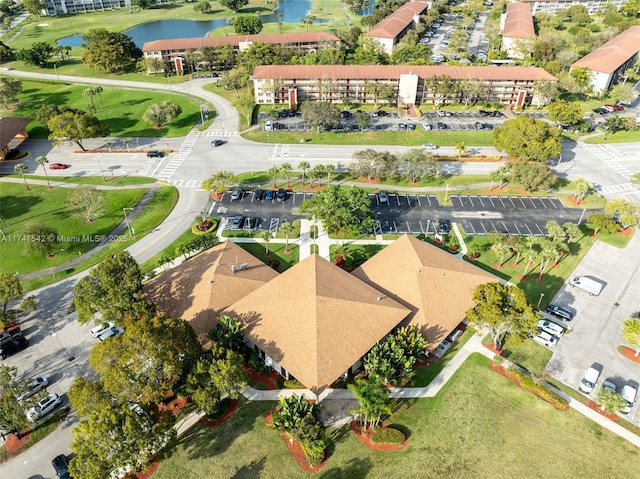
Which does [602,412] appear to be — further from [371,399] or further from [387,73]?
[387,73]

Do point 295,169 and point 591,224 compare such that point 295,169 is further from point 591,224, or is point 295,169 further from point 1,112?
point 1,112

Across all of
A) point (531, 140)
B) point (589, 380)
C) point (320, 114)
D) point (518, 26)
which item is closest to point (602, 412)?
point (589, 380)

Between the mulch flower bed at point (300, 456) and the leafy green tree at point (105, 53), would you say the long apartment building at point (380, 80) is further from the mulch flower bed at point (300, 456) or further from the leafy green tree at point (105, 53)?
the mulch flower bed at point (300, 456)

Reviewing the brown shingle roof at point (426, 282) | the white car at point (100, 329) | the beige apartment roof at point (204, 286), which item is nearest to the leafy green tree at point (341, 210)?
the brown shingle roof at point (426, 282)

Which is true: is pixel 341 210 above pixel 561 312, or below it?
above

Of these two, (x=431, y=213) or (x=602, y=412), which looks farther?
(x=431, y=213)

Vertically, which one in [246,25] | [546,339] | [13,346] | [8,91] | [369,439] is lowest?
[13,346]
